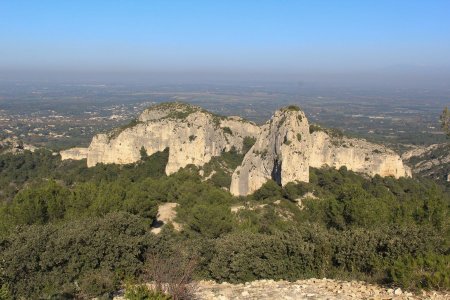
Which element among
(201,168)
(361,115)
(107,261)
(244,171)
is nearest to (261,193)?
(244,171)

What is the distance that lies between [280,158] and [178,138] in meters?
14.5

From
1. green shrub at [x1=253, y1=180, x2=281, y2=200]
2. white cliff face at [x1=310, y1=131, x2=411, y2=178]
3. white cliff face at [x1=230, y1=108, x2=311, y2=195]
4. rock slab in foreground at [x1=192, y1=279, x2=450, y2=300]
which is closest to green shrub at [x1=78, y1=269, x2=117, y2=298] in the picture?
rock slab in foreground at [x1=192, y1=279, x2=450, y2=300]

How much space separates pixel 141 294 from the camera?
855cm

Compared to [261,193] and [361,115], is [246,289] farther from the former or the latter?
A: [361,115]

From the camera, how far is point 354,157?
152ft

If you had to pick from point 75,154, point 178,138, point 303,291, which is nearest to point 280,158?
point 178,138

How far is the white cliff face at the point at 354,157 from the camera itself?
149ft

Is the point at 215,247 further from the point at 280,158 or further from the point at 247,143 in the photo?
the point at 247,143

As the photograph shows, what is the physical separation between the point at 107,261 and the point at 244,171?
2553cm

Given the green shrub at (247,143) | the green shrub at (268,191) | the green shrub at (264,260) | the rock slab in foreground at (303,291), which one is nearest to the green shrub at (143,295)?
the rock slab in foreground at (303,291)

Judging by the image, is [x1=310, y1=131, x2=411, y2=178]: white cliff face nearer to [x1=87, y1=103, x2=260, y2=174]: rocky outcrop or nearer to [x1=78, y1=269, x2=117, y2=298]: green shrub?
[x1=87, y1=103, x2=260, y2=174]: rocky outcrop

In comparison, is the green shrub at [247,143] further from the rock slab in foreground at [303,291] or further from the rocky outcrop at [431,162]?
the rock slab in foreground at [303,291]

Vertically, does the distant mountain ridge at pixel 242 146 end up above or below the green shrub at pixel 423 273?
below

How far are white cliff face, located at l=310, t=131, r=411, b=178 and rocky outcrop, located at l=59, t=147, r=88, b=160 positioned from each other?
102ft
